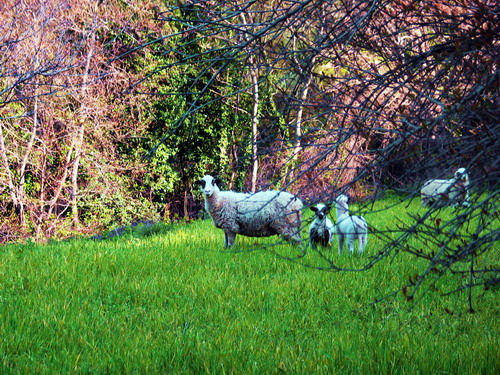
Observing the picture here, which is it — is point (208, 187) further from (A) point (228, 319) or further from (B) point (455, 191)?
(B) point (455, 191)

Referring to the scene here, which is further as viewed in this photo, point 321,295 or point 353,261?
point 353,261

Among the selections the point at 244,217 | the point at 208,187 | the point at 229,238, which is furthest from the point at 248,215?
the point at 208,187

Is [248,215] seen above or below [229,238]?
above

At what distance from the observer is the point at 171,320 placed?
5.33m

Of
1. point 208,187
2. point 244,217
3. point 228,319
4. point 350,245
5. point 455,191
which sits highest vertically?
point 208,187

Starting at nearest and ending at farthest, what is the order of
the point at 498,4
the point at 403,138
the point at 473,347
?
the point at 403,138 < the point at 498,4 < the point at 473,347

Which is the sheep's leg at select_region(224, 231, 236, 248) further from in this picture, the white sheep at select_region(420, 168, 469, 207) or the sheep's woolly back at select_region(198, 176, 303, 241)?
the white sheep at select_region(420, 168, 469, 207)

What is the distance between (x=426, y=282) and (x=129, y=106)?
12.6 m

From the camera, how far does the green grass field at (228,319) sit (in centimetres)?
414

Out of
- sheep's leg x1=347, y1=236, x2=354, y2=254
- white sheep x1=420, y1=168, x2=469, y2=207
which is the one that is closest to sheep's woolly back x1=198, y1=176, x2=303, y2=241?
sheep's leg x1=347, y1=236, x2=354, y2=254

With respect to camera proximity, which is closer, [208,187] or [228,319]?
[228,319]

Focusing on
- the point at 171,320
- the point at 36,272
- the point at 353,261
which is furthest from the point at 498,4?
the point at 36,272

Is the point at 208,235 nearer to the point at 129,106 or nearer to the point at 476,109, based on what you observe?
the point at 129,106

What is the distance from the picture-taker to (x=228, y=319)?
5.38 meters
